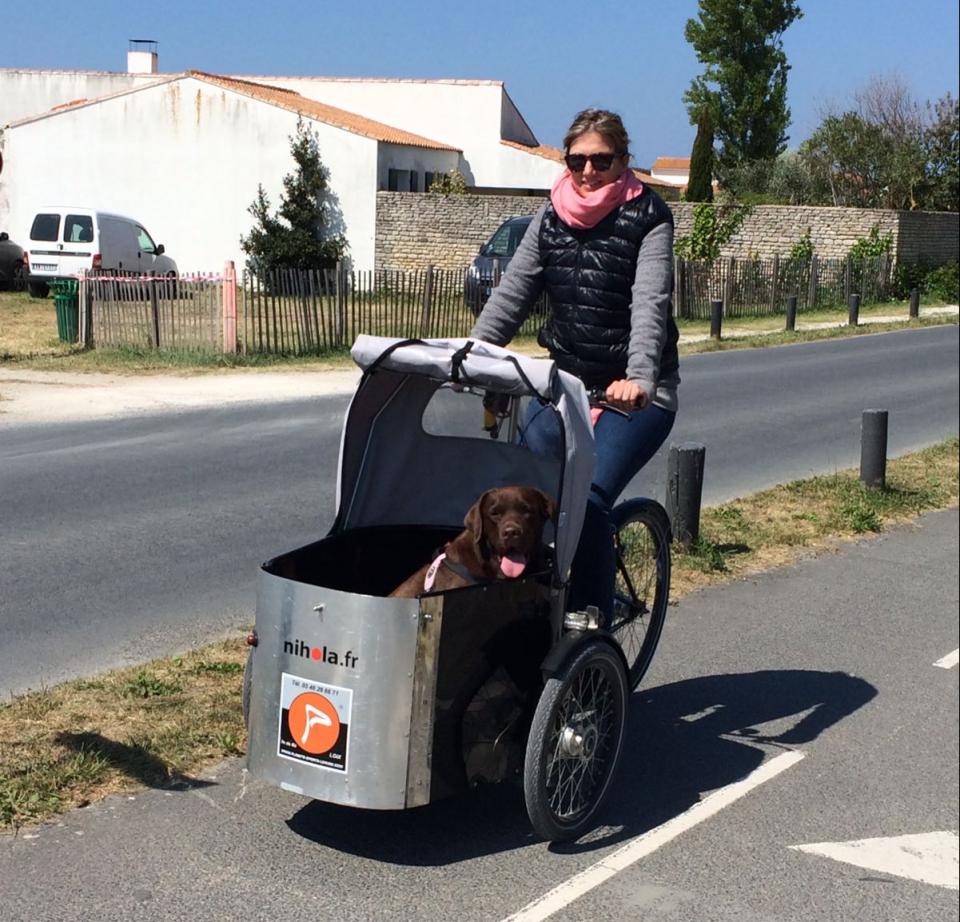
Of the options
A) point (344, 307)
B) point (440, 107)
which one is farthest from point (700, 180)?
point (344, 307)

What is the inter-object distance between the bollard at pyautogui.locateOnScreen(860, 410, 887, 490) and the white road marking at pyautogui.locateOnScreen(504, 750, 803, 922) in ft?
18.5

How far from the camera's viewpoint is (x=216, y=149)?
3828cm

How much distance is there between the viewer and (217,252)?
38.4 metres

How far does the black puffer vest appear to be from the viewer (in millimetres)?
4883

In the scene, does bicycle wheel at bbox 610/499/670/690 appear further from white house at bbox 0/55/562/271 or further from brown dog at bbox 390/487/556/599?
white house at bbox 0/55/562/271

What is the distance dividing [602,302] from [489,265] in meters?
22.5

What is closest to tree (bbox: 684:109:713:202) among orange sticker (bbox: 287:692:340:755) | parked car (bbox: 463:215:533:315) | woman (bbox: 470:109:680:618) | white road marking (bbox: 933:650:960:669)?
parked car (bbox: 463:215:533:315)

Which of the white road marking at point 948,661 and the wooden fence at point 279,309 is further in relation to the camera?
the wooden fence at point 279,309

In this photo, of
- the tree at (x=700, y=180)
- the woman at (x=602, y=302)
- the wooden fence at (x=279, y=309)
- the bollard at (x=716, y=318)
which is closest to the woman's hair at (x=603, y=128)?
the woman at (x=602, y=302)

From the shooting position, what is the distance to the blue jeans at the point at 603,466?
4809 mm

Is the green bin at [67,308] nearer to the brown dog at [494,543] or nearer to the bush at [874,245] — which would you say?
the brown dog at [494,543]

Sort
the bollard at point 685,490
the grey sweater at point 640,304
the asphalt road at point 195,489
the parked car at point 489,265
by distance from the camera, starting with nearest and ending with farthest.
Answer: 1. the grey sweater at point 640,304
2. the asphalt road at point 195,489
3. the bollard at point 685,490
4. the parked car at point 489,265

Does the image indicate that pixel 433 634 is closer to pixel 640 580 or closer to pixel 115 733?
pixel 115 733

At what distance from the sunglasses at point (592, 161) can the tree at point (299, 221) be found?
1252 inches
